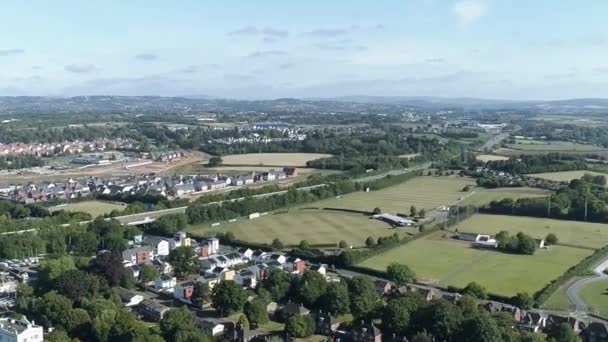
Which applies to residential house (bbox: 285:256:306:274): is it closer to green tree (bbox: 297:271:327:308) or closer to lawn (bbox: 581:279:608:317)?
green tree (bbox: 297:271:327:308)

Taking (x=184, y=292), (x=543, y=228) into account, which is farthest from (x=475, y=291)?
(x=543, y=228)

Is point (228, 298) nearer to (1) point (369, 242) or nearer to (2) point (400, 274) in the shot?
(2) point (400, 274)

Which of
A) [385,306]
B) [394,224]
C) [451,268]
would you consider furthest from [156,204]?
[385,306]

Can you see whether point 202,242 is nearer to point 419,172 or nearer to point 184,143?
point 419,172

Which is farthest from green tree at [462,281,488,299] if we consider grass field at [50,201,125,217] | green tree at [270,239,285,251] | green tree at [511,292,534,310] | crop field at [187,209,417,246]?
grass field at [50,201,125,217]

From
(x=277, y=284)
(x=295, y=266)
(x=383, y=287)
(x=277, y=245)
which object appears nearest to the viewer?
(x=277, y=284)

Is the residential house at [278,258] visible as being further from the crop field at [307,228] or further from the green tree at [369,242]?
the green tree at [369,242]
